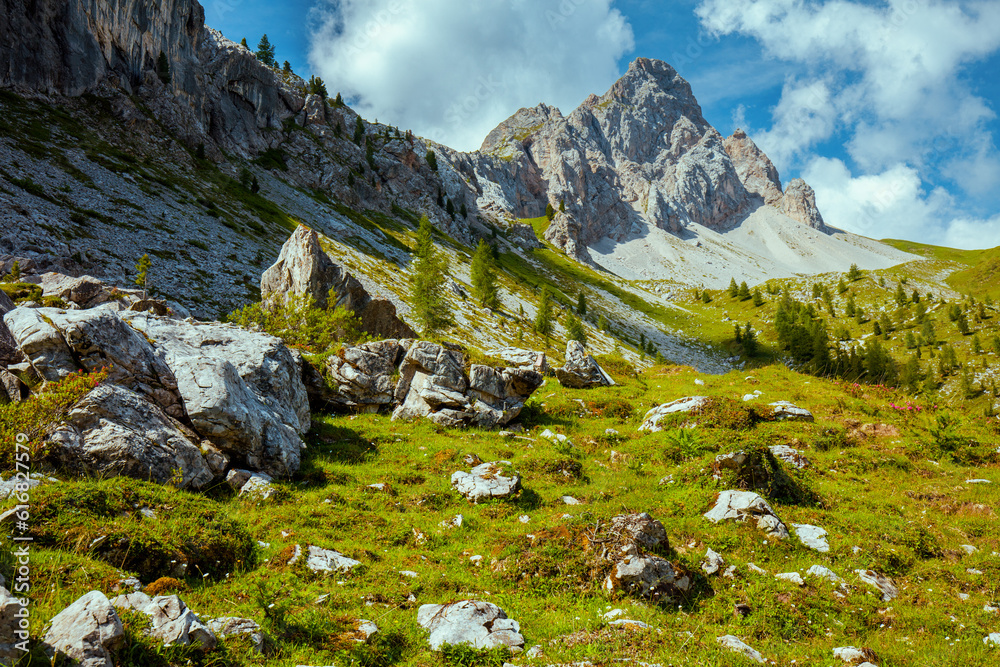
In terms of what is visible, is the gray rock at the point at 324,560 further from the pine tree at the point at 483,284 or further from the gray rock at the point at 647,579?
the pine tree at the point at 483,284

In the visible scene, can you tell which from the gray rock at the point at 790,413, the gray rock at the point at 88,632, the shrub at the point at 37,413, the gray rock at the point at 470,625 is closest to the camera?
the gray rock at the point at 88,632

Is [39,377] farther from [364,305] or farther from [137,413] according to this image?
[364,305]

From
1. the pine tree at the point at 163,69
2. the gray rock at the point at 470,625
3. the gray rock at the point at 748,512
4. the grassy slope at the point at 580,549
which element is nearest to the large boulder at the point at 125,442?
the grassy slope at the point at 580,549

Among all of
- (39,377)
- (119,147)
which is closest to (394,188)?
(119,147)

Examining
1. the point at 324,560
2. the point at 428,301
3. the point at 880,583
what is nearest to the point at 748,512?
the point at 880,583

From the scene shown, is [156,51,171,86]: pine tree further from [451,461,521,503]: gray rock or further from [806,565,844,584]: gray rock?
[806,565,844,584]: gray rock

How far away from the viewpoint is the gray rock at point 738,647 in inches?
306

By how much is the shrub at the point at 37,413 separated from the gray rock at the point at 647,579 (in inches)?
503

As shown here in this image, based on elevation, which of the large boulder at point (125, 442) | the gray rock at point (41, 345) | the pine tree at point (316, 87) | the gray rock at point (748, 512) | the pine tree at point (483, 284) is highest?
the pine tree at point (316, 87)

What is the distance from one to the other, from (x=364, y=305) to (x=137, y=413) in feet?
113

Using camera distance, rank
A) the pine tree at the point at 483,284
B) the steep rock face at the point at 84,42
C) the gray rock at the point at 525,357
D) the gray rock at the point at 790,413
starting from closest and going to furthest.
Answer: the gray rock at the point at 790,413, the gray rock at the point at 525,357, the steep rock face at the point at 84,42, the pine tree at the point at 483,284

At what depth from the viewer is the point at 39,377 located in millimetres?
11344

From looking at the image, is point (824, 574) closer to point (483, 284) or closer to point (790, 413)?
point (790, 413)

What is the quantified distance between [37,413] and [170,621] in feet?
24.6
